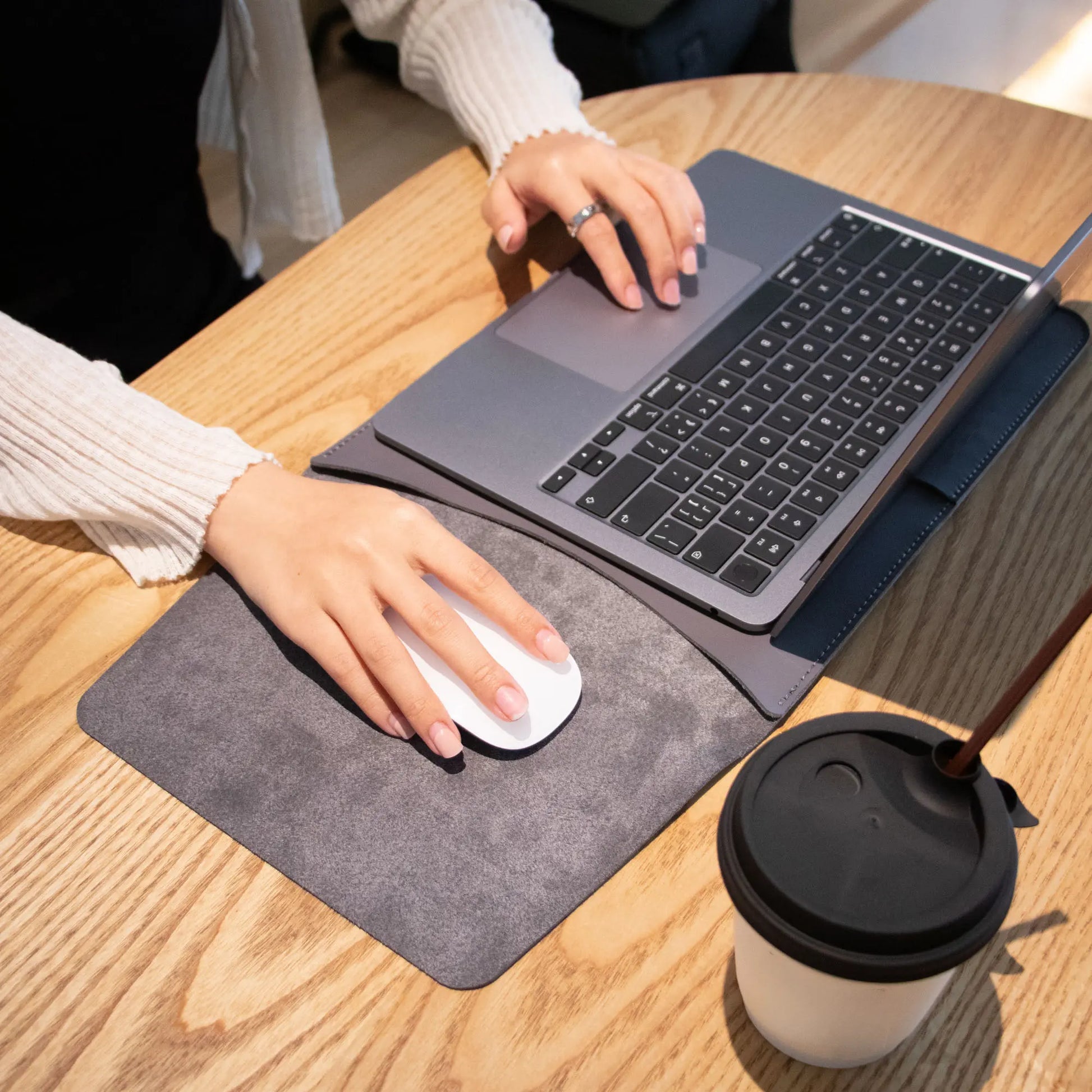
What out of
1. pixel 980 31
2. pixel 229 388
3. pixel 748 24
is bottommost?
pixel 980 31

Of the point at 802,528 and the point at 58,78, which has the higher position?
the point at 58,78

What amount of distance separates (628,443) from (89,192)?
576mm

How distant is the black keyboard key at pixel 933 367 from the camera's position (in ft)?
2.24

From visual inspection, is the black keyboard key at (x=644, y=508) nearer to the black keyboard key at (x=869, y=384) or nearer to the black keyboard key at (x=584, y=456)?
the black keyboard key at (x=584, y=456)

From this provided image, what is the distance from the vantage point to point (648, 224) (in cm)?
77

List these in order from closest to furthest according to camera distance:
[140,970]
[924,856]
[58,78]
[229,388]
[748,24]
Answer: [924,856], [140,970], [229,388], [58,78], [748,24]

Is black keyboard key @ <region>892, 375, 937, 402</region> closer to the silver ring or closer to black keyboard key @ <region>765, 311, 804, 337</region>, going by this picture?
black keyboard key @ <region>765, 311, 804, 337</region>

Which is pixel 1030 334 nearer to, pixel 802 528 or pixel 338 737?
pixel 802 528

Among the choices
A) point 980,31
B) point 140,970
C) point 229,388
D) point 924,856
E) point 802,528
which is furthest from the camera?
point 980,31

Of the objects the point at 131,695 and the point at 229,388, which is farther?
the point at 229,388

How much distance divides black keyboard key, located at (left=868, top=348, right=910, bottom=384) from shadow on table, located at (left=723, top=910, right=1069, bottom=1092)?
0.37 metres

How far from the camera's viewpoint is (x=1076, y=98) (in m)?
1.85

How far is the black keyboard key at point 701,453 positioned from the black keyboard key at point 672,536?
48mm

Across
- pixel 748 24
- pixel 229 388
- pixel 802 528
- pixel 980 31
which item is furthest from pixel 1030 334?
pixel 980 31
